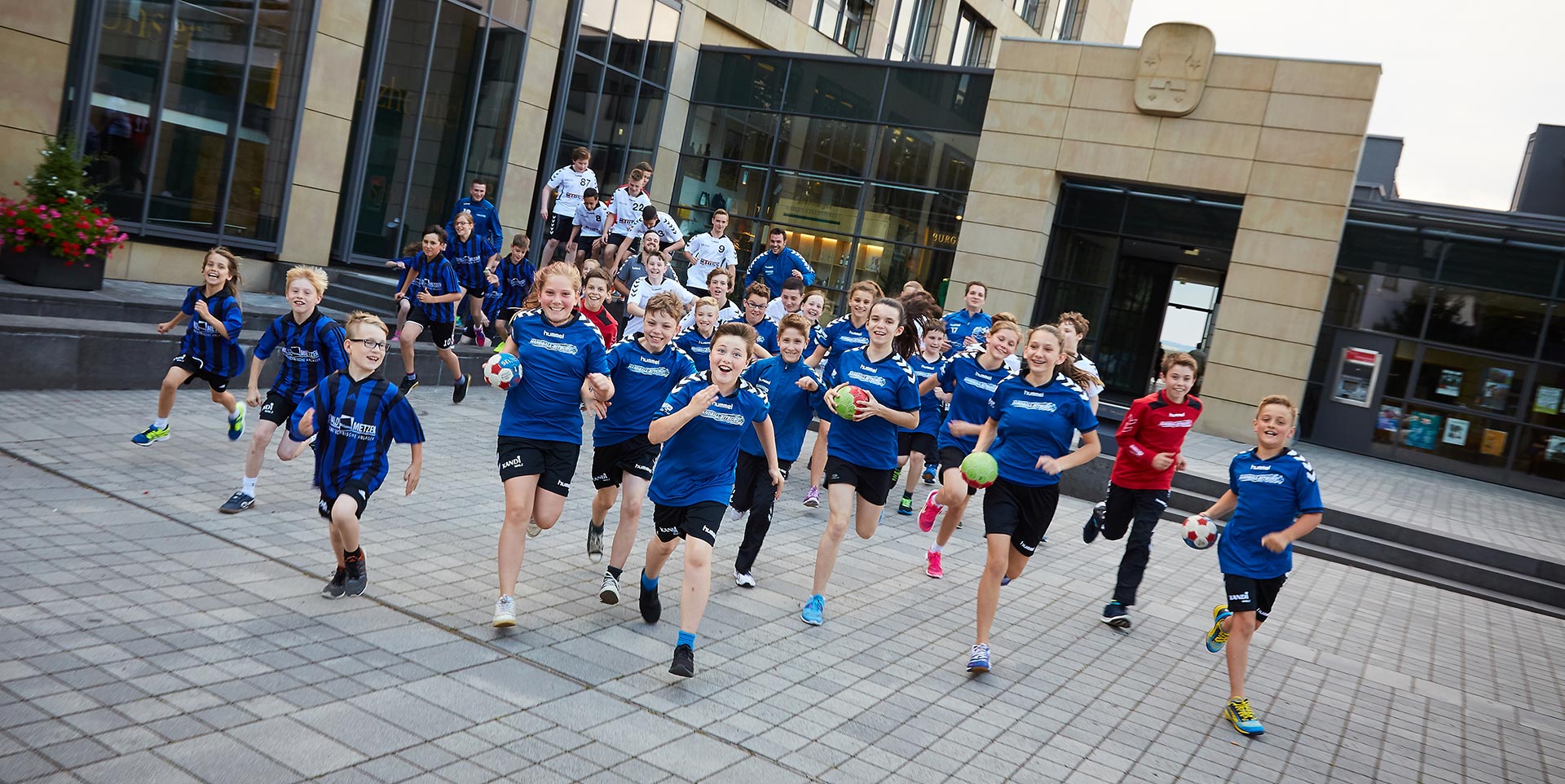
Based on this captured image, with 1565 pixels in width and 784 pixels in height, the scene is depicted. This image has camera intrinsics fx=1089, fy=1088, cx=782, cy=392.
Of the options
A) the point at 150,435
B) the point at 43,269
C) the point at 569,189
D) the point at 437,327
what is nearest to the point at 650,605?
the point at 150,435

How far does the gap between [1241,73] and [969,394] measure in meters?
13.1

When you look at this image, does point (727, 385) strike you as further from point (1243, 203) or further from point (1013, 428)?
point (1243, 203)

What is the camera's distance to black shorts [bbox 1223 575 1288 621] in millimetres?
6664

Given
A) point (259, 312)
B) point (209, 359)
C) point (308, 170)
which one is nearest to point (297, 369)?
point (209, 359)

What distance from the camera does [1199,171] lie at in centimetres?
1941

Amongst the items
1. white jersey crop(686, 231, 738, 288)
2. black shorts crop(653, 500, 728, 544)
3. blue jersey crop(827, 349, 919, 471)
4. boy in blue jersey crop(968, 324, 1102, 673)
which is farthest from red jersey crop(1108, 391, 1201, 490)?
white jersey crop(686, 231, 738, 288)

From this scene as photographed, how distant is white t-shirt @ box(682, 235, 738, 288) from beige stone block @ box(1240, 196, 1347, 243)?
9.56 metres

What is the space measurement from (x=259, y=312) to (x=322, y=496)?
8.31 metres

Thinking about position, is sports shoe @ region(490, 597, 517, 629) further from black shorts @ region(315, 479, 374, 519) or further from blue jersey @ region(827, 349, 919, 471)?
blue jersey @ region(827, 349, 919, 471)

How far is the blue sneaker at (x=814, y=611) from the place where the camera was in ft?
23.6

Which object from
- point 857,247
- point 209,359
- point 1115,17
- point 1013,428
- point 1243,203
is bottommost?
point 209,359

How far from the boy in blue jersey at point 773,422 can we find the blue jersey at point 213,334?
4.57 meters

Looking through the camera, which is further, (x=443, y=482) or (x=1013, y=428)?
(x=443, y=482)

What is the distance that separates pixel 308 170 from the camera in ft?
53.6
